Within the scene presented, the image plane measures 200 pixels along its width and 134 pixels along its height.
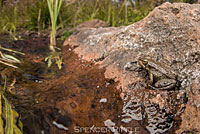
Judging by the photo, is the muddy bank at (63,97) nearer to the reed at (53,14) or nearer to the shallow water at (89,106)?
the shallow water at (89,106)

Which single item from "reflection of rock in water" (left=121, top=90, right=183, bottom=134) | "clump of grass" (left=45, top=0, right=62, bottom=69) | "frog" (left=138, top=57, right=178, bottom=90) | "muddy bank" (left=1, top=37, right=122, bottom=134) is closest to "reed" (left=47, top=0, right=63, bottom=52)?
"clump of grass" (left=45, top=0, right=62, bottom=69)

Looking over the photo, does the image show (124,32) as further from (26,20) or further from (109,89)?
(26,20)

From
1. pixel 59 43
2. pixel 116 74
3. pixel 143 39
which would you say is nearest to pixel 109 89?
A: pixel 116 74

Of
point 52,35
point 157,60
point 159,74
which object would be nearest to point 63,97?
point 159,74

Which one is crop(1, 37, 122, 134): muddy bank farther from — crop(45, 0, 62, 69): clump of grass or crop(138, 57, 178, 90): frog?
crop(138, 57, 178, 90): frog

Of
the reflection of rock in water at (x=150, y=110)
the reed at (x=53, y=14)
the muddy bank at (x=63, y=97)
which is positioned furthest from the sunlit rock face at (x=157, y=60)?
the reed at (x=53, y=14)

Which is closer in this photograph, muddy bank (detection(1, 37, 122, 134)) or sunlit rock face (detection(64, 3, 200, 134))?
muddy bank (detection(1, 37, 122, 134))
